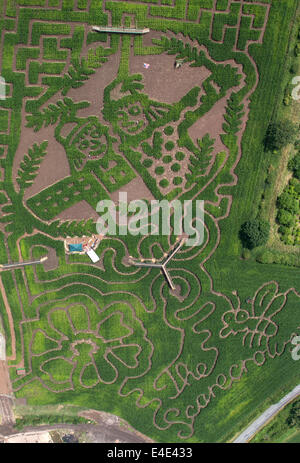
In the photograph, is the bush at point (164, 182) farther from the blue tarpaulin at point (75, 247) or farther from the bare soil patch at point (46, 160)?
the blue tarpaulin at point (75, 247)

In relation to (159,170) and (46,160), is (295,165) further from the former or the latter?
(46,160)

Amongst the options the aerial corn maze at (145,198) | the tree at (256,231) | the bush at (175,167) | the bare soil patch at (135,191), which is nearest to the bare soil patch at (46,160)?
the aerial corn maze at (145,198)

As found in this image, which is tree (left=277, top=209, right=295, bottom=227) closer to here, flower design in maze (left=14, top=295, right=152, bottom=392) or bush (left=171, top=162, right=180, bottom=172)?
bush (left=171, top=162, right=180, bottom=172)

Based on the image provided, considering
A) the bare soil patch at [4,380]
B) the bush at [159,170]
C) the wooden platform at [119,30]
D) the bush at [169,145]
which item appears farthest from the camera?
the bare soil patch at [4,380]

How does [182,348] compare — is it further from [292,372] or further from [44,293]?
[44,293]

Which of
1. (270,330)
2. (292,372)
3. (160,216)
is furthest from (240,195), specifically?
(292,372)

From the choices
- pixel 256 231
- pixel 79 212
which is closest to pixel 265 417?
pixel 256 231

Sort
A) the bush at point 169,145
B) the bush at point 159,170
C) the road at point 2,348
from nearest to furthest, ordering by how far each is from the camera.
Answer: the bush at point 169,145 < the bush at point 159,170 < the road at point 2,348
